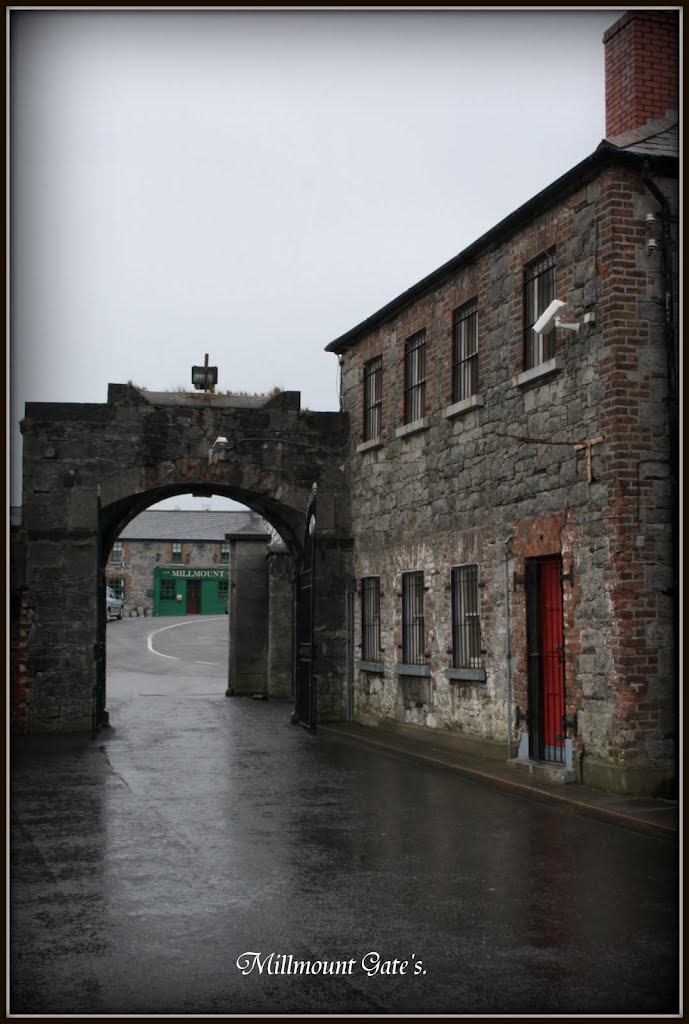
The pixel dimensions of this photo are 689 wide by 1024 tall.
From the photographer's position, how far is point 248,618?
2489cm

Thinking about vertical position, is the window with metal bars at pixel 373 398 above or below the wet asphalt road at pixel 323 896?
above

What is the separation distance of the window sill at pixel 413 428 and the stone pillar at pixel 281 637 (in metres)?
7.97

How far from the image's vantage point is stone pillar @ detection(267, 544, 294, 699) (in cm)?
2362

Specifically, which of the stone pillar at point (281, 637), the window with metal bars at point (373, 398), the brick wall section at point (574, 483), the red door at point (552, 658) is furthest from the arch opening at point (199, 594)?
the red door at point (552, 658)

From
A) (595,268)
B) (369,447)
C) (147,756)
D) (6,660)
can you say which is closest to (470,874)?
(6,660)

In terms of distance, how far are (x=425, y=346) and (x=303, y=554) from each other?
4511 millimetres

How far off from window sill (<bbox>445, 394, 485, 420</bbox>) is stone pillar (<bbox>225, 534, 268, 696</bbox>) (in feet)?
36.3

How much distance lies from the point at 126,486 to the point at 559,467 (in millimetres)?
8235

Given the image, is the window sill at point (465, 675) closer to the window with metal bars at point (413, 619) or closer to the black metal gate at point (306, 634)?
the window with metal bars at point (413, 619)

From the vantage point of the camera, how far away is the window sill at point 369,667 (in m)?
17.1

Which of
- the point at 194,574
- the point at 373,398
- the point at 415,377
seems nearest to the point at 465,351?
the point at 415,377

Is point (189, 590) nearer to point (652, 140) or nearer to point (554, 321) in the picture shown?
point (554, 321)

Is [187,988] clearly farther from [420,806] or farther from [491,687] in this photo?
[491,687]

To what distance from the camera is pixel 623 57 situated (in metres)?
12.3
